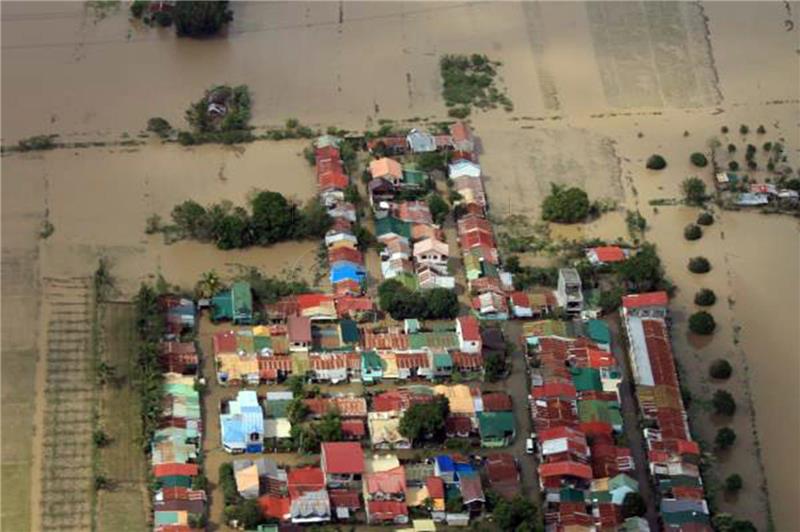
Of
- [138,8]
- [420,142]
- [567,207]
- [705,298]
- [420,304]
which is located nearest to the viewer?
[420,304]

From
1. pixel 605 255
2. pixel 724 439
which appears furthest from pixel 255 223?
pixel 724 439

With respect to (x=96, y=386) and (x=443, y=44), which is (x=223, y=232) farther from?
(x=443, y=44)

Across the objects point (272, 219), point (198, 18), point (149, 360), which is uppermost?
point (198, 18)

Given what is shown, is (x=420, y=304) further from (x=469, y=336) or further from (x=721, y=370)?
(x=721, y=370)

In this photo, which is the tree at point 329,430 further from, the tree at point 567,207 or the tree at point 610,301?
the tree at point 567,207

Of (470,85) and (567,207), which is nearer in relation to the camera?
(567,207)

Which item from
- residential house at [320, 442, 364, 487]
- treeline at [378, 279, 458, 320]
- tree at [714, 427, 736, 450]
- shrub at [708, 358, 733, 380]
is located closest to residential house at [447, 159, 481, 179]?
treeline at [378, 279, 458, 320]

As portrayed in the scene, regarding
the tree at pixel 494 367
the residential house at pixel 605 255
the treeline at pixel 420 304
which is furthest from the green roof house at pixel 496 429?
the residential house at pixel 605 255

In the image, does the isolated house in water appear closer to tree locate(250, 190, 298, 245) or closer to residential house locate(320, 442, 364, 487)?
tree locate(250, 190, 298, 245)
